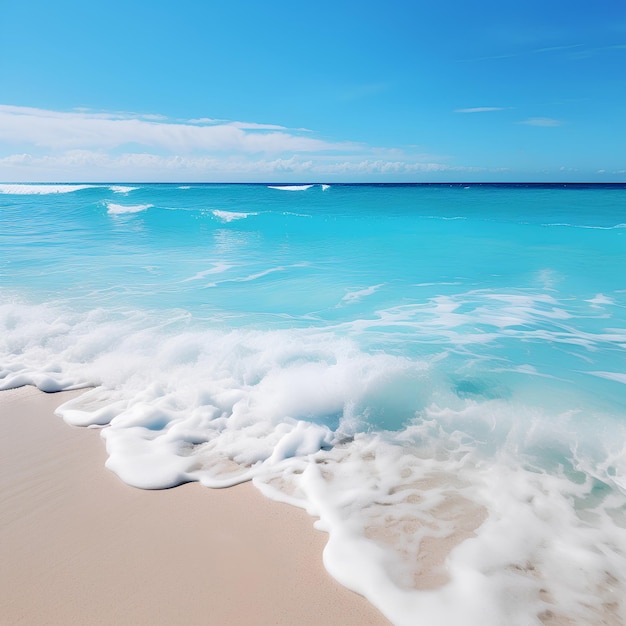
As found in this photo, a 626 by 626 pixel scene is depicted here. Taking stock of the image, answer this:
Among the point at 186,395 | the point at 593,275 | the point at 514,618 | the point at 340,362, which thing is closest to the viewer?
the point at 514,618

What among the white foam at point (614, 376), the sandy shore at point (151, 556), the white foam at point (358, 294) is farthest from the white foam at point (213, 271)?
the white foam at point (614, 376)

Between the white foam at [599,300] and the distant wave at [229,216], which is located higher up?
the white foam at [599,300]

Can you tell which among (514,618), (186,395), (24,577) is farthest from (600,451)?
(24,577)

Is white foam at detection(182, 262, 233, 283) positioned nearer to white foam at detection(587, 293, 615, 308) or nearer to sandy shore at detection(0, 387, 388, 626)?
sandy shore at detection(0, 387, 388, 626)

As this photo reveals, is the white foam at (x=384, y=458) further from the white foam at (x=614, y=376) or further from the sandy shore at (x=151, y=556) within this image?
the white foam at (x=614, y=376)

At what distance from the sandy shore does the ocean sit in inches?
6.3

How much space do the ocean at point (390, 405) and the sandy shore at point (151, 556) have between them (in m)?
0.16

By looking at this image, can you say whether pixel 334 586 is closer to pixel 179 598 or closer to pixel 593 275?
pixel 179 598

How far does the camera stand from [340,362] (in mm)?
5434

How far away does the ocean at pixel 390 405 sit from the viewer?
257cm

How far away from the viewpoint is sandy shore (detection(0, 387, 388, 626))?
2.26 m

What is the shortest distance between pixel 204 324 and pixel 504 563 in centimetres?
563

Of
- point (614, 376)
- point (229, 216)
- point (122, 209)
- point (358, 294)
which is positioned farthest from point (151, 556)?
point (122, 209)

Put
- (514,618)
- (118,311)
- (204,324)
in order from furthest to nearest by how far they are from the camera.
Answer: (118,311) → (204,324) → (514,618)
